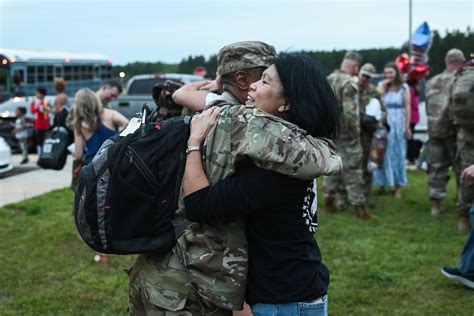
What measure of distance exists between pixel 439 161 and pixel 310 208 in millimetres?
7073

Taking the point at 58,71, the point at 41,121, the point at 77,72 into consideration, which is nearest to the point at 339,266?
the point at 41,121

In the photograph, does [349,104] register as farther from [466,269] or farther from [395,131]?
[466,269]

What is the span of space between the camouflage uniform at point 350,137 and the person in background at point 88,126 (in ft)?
9.90

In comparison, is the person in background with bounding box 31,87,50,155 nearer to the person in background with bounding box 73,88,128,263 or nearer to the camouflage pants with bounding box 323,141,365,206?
the camouflage pants with bounding box 323,141,365,206

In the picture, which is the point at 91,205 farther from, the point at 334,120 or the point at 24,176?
the point at 24,176

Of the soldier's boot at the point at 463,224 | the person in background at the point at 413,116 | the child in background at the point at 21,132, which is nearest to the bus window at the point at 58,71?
the child in background at the point at 21,132

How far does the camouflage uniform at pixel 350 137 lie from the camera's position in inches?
341

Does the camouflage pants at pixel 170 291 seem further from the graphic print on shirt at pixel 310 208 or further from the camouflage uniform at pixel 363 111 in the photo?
the camouflage uniform at pixel 363 111

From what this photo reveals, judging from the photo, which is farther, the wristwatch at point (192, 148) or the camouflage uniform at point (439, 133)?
the camouflage uniform at point (439, 133)

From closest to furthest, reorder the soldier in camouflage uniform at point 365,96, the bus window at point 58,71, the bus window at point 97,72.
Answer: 1. the soldier in camouflage uniform at point 365,96
2. the bus window at point 58,71
3. the bus window at point 97,72

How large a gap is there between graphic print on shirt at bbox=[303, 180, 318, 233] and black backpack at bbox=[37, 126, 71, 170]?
527cm

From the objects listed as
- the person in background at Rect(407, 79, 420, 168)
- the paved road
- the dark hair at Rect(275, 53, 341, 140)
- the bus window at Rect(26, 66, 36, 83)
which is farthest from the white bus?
the dark hair at Rect(275, 53, 341, 140)

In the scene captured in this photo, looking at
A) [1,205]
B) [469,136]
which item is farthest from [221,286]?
[1,205]

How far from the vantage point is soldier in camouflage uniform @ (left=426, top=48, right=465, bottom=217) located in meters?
8.77
